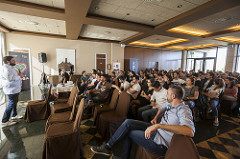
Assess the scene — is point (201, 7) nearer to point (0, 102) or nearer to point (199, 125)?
point (199, 125)

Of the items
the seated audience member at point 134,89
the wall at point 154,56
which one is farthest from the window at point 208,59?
the seated audience member at point 134,89

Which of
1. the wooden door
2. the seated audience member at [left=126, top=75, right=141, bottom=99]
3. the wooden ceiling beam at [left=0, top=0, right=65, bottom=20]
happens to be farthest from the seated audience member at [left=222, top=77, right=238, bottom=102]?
the wooden door

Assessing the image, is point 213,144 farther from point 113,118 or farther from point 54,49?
point 54,49

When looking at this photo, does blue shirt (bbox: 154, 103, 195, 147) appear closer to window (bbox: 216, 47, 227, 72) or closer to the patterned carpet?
the patterned carpet

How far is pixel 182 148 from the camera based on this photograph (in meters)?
1.00

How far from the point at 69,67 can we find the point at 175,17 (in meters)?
7.12

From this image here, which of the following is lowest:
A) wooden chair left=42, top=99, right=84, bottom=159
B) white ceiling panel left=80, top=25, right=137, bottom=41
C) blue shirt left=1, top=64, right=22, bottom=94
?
wooden chair left=42, top=99, right=84, bottom=159

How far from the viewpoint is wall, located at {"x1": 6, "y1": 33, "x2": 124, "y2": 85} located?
6.94 meters

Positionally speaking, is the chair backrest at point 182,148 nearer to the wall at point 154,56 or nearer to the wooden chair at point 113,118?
the wooden chair at point 113,118

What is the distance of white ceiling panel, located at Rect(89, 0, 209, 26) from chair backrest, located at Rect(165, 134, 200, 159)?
3610 millimetres

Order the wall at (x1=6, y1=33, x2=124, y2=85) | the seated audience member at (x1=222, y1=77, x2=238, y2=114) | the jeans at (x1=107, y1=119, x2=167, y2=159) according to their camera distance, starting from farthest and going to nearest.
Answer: the wall at (x1=6, y1=33, x2=124, y2=85) → the seated audience member at (x1=222, y1=77, x2=238, y2=114) → the jeans at (x1=107, y1=119, x2=167, y2=159)

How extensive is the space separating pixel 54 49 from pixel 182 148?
29.0ft

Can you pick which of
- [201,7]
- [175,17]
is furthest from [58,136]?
[175,17]

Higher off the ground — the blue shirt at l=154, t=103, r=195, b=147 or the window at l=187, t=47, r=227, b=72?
the window at l=187, t=47, r=227, b=72
